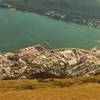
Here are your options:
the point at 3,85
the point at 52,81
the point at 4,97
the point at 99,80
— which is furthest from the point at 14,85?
the point at 4,97

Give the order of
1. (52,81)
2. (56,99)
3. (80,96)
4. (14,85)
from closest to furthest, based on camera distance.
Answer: (56,99) < (80,96) < (14,85) < (52,81)

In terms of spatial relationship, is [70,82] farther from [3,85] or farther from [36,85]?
[3,85]

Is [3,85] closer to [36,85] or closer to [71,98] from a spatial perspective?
[36,85]

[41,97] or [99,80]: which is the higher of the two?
[41,97]

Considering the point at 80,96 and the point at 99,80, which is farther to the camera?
the point at 99,80

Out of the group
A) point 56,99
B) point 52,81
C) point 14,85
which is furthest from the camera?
point 52,81

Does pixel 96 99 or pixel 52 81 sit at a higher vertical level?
pixel 96 99

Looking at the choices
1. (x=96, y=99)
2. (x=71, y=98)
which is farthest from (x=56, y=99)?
(x=96, y=99)

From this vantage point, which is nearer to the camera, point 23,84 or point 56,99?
point 56,99
